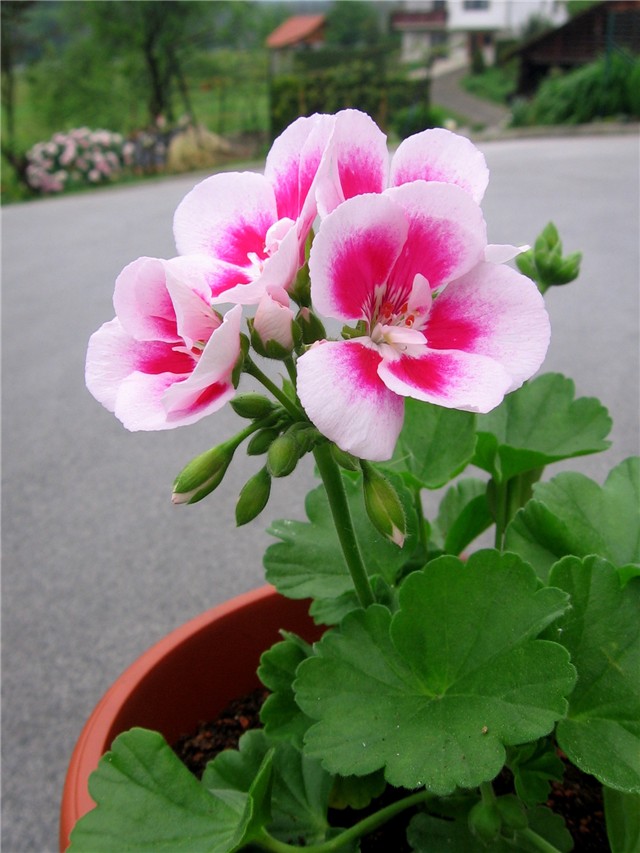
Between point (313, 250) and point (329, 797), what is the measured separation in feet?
1.12

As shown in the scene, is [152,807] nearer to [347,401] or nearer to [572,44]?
[347,401]

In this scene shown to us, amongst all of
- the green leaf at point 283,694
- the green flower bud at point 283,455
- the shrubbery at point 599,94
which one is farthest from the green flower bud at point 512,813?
the shrubbery at point 599,94

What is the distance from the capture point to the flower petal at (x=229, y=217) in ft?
1.20

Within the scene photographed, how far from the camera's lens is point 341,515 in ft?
1.32

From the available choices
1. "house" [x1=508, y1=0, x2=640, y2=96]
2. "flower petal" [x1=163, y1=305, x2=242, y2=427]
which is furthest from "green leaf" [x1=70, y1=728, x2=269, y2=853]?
"house" [x1=508, y1=0, x2=640, y2=96]

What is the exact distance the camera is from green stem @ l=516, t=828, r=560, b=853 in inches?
16.8

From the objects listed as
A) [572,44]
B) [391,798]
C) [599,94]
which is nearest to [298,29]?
[572,44]

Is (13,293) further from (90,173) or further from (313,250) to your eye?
(90,173)

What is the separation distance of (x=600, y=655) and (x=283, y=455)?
204 millimetres

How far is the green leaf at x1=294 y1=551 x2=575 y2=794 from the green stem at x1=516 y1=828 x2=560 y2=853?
8 cm

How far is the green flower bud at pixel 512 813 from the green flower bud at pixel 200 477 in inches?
9.1

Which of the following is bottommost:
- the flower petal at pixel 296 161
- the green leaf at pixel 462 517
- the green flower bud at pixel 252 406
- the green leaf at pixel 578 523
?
the green leaf at pixel 462 517

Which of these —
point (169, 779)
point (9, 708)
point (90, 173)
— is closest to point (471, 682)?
point (169, 779)

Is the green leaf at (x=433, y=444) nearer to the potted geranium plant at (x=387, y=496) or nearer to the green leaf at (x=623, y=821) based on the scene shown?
the potted geranium plant at (x=387, y=496)
